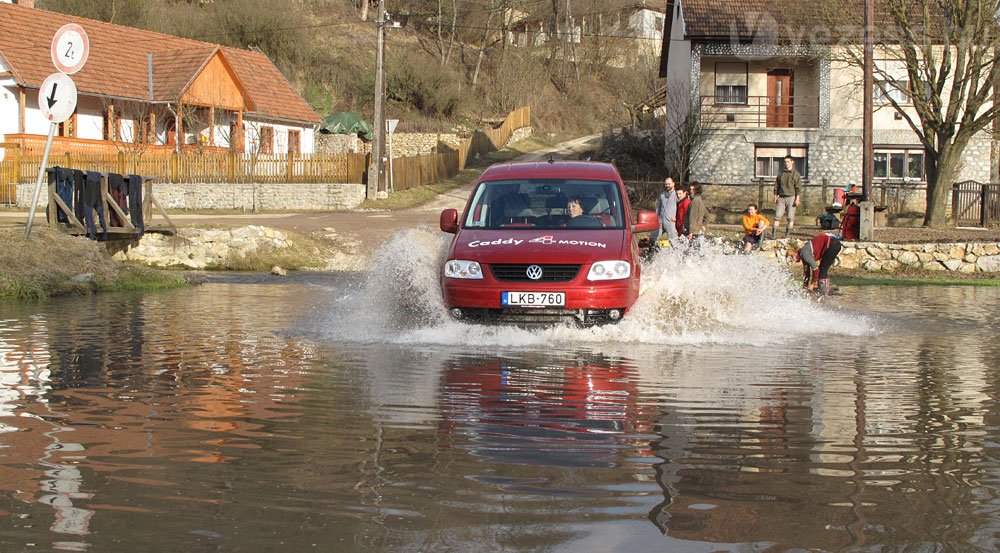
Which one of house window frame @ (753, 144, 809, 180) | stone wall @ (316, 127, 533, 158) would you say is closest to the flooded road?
house window frame @ (753, 144, 809, 180)

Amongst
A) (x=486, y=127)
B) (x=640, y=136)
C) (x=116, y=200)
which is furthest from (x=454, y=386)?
(x=486, y=127)

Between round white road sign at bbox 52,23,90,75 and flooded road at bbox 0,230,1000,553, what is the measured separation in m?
4.58

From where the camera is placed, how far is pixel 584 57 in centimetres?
8719

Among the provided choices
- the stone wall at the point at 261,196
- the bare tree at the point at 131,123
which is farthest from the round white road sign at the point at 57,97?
the bare tree at the point at 131,123

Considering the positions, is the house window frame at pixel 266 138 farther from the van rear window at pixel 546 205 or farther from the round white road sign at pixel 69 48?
the van rear window at pixel 546 205

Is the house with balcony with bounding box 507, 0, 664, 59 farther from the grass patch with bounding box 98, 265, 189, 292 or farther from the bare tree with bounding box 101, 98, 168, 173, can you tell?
the grass patch with bounding box 98, 265, 189, 292

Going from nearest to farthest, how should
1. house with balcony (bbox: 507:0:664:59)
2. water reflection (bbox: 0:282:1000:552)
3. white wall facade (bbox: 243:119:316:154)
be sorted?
water reflection (bbox: 0:282:1000:552) < white wall facade (bbox: 243:119:316:154) < house with balcony (bbox: 507:0:664:59)

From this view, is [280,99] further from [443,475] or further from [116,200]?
[443,475]

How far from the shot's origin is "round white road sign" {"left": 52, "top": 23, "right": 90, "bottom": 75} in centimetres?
1522

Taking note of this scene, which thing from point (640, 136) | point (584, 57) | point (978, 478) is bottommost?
point (978, 478)

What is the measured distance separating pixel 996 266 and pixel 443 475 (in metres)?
22.5

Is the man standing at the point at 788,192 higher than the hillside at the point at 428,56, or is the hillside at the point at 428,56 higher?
the hillside at the point at 428,56

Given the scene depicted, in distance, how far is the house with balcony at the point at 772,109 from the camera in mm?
42812

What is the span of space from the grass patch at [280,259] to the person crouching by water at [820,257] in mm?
11743
